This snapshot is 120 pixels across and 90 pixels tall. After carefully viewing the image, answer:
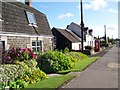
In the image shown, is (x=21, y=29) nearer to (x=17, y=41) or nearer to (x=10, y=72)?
(x=17, y=41)

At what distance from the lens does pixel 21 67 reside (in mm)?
13062

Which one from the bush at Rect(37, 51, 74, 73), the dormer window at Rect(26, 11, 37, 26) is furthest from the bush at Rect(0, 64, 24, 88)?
the dormer window at Rect(26, 11, 37, 26)

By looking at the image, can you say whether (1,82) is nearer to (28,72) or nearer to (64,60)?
(28,72)

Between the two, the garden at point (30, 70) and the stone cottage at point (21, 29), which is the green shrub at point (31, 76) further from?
the stone cottage at point (21, 29)

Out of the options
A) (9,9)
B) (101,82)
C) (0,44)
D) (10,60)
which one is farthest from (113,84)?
(9,9)

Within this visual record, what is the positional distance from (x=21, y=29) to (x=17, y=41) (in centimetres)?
120

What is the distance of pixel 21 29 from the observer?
20547 millimetres

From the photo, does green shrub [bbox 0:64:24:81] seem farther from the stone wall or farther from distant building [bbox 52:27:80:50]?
distant building [bbox 52:27:80:50]

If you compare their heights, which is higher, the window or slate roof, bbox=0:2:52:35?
slate roof, bbox=0:2:52:35

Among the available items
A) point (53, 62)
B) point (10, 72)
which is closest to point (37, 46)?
point (53, 62)

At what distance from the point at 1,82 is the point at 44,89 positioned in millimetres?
1833

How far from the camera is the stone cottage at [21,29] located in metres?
18.2

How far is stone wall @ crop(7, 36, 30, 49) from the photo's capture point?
18.6m

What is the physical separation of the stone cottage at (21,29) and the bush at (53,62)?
8.28 ft
